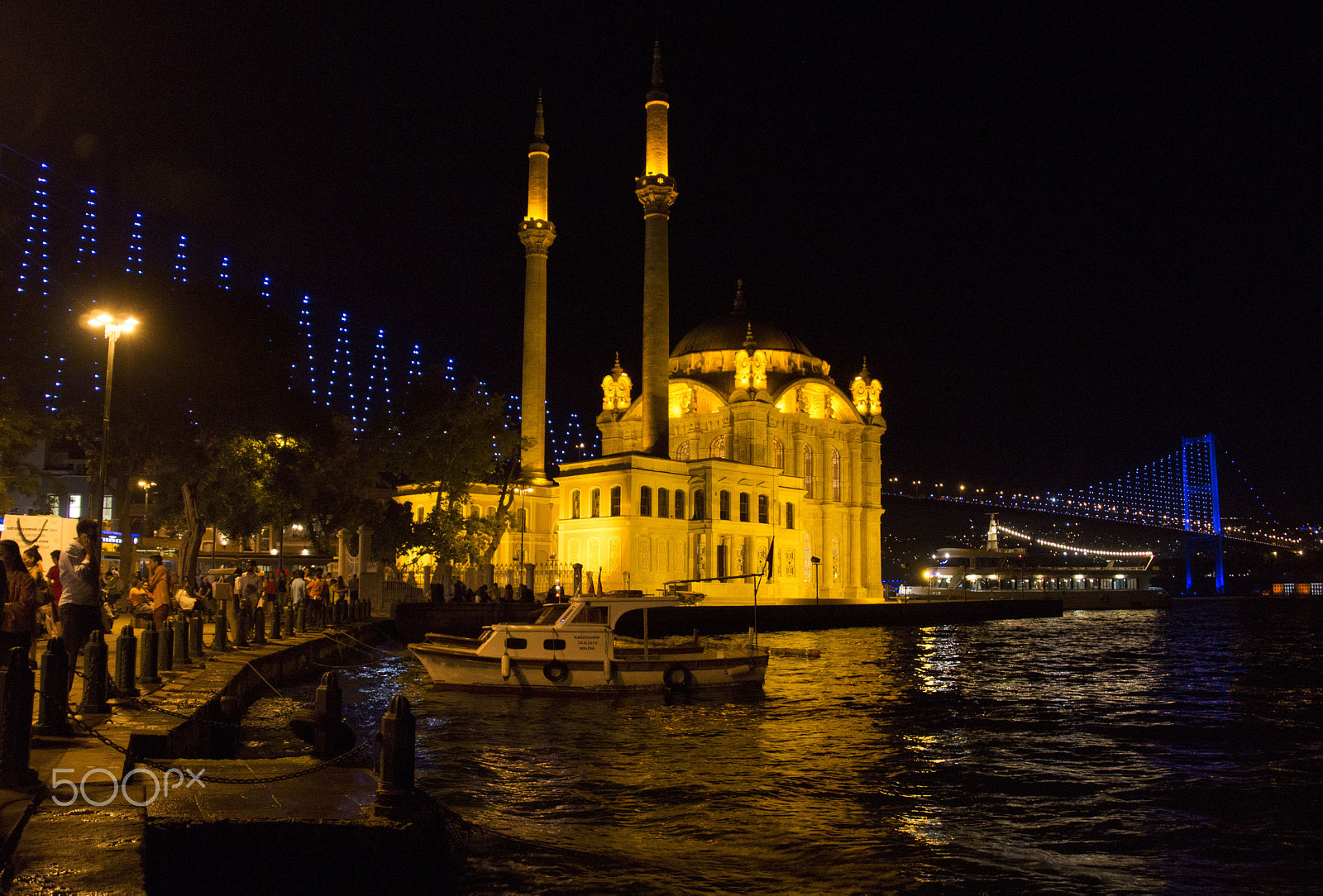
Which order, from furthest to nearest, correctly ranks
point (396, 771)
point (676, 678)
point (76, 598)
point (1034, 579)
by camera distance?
point (1034, 579) < point (676, 678) < point (76, 598) < point (396, 771)

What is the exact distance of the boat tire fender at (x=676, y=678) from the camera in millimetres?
21328

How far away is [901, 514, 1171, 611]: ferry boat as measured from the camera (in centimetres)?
10200

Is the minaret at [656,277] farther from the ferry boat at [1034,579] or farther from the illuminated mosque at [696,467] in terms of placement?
the ferry boat at [1034,579]

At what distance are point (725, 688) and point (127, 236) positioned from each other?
83490mm

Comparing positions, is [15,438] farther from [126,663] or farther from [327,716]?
[327,716]

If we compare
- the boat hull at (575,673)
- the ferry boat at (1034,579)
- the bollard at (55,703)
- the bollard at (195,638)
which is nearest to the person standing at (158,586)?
the bollard at (195,638)

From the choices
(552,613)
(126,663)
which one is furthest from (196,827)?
(552,613)

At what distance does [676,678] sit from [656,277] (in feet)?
115

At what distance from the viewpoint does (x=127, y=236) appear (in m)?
87.9

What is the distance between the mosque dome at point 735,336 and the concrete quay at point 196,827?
202 ft

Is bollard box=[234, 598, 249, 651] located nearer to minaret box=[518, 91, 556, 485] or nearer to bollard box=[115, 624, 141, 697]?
bollard box=[115, 624, 141, 697]

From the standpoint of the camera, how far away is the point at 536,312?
57125 mm

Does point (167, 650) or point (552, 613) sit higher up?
point (552, 613)

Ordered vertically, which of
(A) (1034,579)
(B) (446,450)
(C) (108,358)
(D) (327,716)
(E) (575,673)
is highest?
(B) (446,450)
